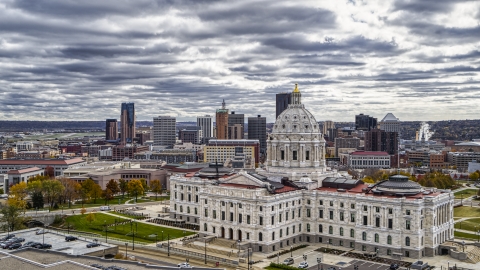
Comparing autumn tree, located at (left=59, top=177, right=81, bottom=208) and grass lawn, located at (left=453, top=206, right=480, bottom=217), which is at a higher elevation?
autumn tree, located at (left=59, top=177, right=81, bottom=208)

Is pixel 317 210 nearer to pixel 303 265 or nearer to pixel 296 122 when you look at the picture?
pixel 303 265

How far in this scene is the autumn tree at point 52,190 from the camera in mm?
166025

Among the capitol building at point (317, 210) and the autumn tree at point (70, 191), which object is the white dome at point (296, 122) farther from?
the autumn tree at point (70, 191)

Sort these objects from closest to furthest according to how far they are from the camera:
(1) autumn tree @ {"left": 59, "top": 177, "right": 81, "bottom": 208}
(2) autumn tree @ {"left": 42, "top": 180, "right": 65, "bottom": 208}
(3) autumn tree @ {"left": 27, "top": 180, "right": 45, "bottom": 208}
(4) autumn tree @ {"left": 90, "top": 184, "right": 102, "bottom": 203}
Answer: (3) autumn tree @ {"left": 27, "top": 180, "right": 45, "bottom": 208}
(2) autumn tree @ {"left": 42, "top": 180, "right": 65, "bottom": 208}
(1) autumn tree @ {"left": 59, "top": 177, "right": 81, "bottom": 208}
(4) autumn tree @ {"left": 90, "top": 184, "right": 102, "bottom": 203}

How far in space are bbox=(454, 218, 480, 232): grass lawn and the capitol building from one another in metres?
18.5

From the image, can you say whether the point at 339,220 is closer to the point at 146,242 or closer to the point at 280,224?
the point at 280,224

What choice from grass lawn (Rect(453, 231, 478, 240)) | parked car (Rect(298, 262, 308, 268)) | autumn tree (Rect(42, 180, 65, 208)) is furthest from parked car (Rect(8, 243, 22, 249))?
grass lawn (Rect(453, 231, 478, 240))

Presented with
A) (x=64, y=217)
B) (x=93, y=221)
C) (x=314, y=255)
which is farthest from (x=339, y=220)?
(x=64, y=217)

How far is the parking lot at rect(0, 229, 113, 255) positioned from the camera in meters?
97.4

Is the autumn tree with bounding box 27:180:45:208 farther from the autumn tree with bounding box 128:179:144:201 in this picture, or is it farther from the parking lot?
the parking lot

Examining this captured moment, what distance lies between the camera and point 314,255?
110 m

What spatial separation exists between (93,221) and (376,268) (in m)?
76.0

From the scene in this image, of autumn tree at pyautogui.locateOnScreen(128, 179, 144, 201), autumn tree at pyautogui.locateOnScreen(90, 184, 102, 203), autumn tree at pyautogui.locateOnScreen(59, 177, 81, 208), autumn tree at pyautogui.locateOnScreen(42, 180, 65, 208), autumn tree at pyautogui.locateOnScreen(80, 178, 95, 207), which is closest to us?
autumn tree at pyautogui.locateOnScreen(42, 180, 65, 208)

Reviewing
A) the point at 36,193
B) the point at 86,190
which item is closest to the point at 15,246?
the point at 36,193
